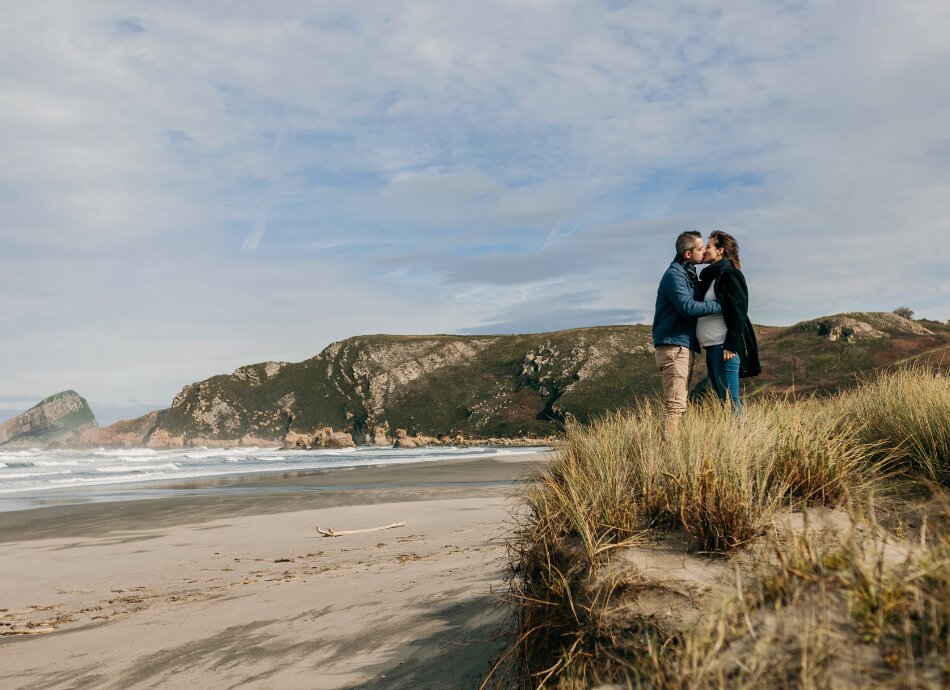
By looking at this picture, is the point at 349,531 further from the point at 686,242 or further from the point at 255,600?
the point at 686,242

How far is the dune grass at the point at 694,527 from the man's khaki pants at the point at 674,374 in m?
1.42

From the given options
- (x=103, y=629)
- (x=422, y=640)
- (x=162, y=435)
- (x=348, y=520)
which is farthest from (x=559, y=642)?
(x=162, y=435)

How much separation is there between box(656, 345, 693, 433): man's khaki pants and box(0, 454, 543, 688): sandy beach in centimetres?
163

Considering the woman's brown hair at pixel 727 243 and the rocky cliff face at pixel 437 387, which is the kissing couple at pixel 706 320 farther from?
the rocky cliff face at pixel 437 387

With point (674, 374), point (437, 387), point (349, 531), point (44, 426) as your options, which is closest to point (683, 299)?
point (674, 374)

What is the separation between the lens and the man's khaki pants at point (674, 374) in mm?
6430

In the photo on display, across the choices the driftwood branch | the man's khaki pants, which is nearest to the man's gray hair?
the man's khaki pants

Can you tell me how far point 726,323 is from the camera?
6695 millimetres

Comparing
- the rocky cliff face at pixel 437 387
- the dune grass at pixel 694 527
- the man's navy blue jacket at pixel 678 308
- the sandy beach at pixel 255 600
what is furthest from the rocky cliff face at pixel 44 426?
the dune grass at pixel 694 527

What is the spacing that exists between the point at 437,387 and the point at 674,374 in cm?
9766

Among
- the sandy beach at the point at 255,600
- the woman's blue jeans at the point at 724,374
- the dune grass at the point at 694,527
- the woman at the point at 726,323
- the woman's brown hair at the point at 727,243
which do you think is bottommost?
the sandy beach at the point at 255,600

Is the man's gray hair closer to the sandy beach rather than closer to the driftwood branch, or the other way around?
the sandy beach

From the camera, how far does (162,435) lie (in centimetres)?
10694

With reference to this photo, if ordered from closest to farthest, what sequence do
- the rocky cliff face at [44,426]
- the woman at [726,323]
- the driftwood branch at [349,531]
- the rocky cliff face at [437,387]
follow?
the woman at [726,323], the driftwood branch at [349,531], the rocky cliff face at [437,387], the rocky cliff face at [44,426]
